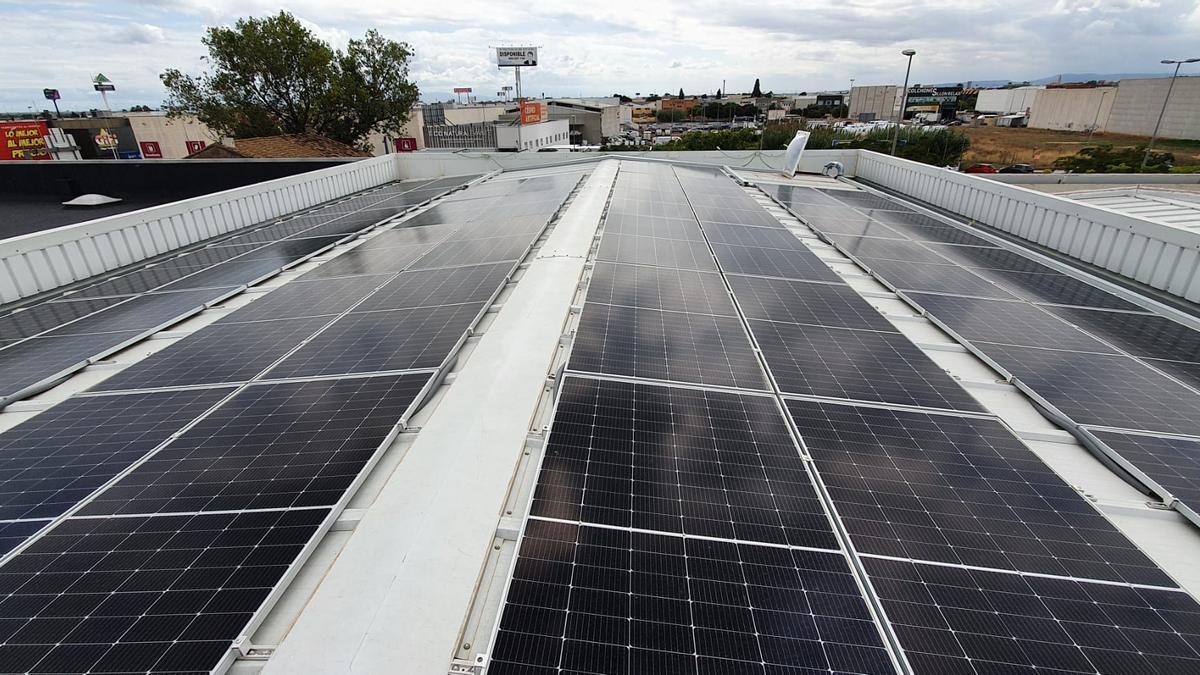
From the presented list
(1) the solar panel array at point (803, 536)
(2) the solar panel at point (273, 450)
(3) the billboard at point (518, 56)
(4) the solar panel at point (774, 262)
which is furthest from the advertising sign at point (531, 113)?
(1) the solar panel array at point (803, 536)

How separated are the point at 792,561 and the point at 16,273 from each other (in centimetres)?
2000

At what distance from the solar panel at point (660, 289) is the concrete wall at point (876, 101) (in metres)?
180

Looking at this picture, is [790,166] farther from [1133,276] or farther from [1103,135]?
[1103,135]

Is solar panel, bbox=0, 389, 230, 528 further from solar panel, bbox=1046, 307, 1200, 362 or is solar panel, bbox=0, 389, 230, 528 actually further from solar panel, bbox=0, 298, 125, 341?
solar panel, bbox=1046, 307, 1200, 362

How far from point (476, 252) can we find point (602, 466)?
1025 centimetres

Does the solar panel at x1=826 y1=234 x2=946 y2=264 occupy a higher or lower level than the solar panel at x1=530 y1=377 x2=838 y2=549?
higher

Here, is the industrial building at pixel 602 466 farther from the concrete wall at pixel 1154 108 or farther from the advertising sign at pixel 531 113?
the concrete wall at pixel 1154 108

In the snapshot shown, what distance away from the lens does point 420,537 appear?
17.5 ft

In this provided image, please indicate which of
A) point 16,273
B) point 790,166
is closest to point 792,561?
point 16,273

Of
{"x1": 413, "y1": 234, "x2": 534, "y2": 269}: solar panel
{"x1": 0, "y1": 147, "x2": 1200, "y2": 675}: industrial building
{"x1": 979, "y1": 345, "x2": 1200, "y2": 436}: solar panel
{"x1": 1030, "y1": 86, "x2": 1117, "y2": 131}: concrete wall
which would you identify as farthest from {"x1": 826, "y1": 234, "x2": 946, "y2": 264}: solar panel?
{"x1": 1030, "y1": 86, "x2": 1117, "y2": 131}: concrete wall

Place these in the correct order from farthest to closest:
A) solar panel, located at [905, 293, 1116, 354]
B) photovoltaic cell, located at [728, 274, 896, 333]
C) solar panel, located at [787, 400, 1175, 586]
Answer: photovoltaic cell, located at [728, 274, 896, 333]
solar panel, located at [905, 293, 1116, 354]
solar panel, located at [787, 400, 1175, 586]

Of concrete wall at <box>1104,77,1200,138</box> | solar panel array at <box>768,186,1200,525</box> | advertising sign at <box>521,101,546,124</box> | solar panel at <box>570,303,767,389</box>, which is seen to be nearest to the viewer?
solar panel array at <box>768,186,1200,525</box>

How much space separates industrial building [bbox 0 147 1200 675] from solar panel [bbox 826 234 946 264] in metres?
1.60

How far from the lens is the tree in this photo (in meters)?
45.2
